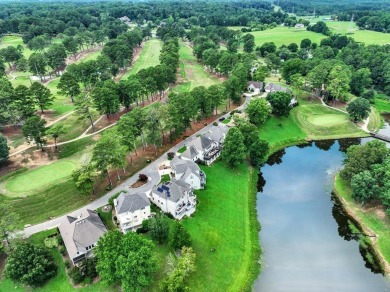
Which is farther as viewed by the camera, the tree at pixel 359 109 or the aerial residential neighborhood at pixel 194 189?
the tree at pixel 359 109

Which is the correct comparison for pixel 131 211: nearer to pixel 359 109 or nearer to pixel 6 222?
pixel 6 222

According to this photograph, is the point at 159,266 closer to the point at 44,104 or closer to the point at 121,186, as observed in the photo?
the point at 121,186

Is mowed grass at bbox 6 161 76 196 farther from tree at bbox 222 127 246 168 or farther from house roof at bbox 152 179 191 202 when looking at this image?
tree at bbox 222 127 246 168

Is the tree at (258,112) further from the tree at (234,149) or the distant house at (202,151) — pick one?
the distant house at (202,151)

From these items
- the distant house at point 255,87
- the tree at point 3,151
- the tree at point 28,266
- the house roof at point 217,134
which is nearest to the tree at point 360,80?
the distant house at point 255,87

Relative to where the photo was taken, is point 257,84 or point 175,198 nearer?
point 175,198

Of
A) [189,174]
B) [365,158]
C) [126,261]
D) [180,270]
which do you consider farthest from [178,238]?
[365,158]
